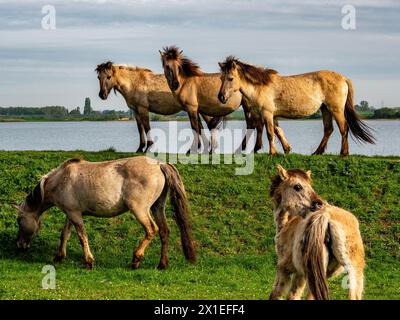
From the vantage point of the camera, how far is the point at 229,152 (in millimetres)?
21328

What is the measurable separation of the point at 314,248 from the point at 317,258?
0.12 m

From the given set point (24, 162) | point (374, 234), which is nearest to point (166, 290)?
point (374, 234)

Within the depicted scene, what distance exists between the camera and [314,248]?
988 cm

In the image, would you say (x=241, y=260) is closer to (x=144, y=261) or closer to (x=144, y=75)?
(x=144, y=261)

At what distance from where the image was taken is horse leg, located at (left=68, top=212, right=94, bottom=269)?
15.4 meters

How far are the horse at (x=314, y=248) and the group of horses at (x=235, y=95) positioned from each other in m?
8.88

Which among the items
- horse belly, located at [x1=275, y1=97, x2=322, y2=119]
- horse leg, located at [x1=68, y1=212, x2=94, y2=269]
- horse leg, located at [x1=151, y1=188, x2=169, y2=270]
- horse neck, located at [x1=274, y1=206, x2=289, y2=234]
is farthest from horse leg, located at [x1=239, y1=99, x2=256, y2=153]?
horse neck, located at [x1=274, y1=206, x2=289, y2=234]

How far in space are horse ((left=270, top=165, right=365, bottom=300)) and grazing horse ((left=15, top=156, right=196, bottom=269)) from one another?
439 cm

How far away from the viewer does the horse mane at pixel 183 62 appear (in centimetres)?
2121

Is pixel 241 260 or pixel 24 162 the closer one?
pixel 241 260

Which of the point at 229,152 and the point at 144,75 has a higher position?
the point at 144,75

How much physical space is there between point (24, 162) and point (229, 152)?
16.3 ft

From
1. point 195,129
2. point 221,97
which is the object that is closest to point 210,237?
point 221,97
